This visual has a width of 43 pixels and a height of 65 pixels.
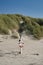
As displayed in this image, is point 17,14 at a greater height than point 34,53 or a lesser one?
greater

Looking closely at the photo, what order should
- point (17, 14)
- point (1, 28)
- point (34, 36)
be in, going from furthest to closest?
point (17, 14) < point (1, 28) < point (34, 36)

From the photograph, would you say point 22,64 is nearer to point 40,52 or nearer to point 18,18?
point 40,52

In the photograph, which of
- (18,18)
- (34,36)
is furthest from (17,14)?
(34,36)

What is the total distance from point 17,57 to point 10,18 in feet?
50.5

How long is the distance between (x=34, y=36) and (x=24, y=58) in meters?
9.62

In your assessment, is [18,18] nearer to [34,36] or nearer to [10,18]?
[10,18]

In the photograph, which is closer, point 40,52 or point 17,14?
point 40,52

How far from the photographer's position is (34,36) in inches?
878

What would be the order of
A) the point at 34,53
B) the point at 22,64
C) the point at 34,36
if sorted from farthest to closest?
1. the point at 34,36
2. the point at 34,53
3. the point at 22,64

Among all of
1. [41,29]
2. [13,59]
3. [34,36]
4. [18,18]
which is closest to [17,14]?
[18,18]

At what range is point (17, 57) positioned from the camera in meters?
13.1

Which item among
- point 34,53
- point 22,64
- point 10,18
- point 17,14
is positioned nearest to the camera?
point 22,64

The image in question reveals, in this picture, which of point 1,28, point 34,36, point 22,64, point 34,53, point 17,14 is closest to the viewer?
point 22,64

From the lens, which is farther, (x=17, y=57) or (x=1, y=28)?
(x=1, y=28)
